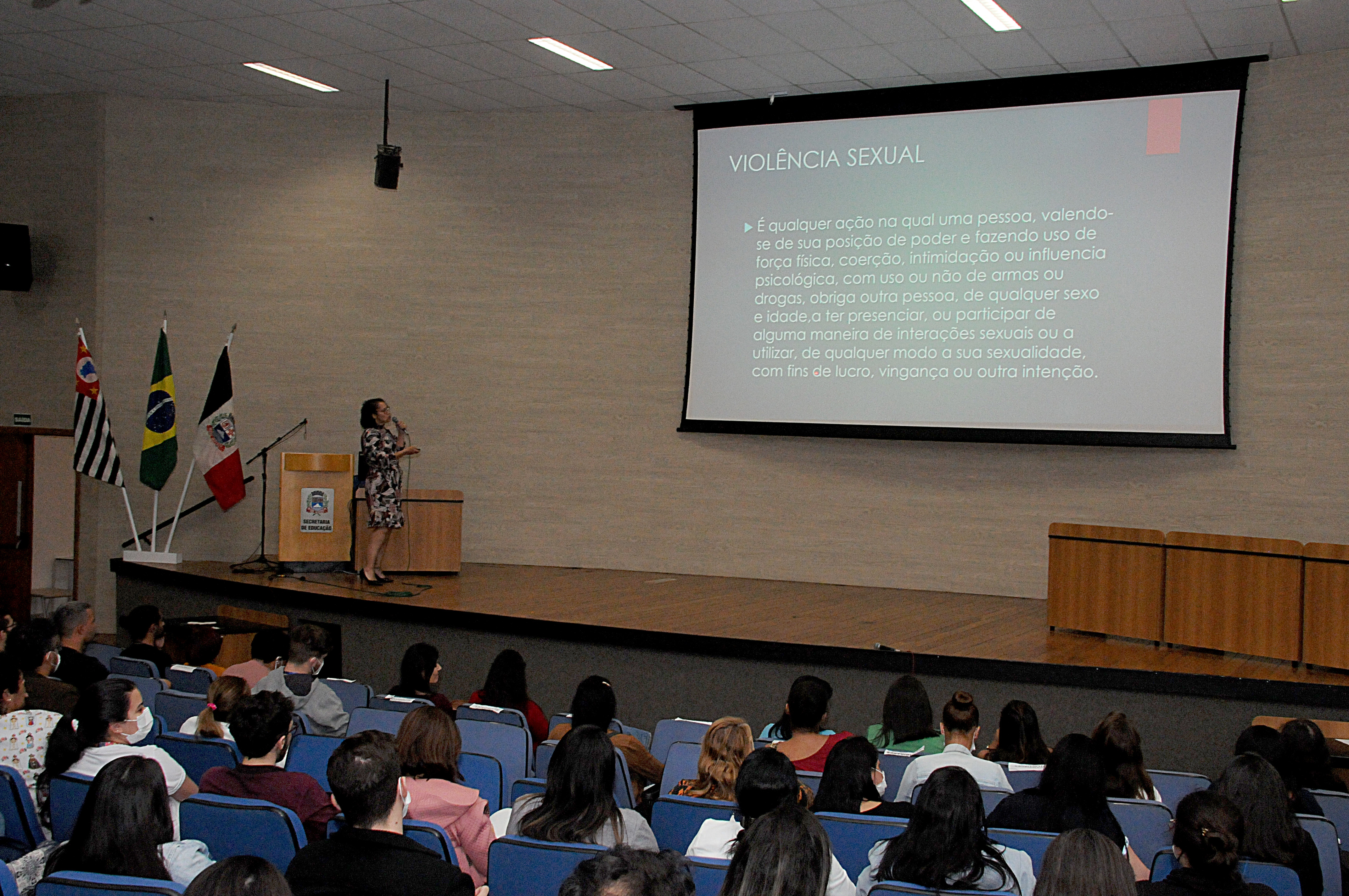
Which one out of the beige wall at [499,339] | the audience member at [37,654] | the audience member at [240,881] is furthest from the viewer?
the beige wall at [499,339]

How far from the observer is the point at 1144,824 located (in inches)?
136

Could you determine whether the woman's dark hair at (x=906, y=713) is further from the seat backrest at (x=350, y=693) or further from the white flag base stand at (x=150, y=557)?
the white flag base stand at (x=150, y=557)

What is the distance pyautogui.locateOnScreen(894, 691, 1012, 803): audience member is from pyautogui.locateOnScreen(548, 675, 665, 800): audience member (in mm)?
839

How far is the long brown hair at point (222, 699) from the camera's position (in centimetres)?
382

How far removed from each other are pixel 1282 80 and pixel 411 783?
25.0ft

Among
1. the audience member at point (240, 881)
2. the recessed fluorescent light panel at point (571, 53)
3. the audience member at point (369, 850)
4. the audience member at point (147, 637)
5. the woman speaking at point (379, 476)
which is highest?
the recessed fluorescent light panel at point (571, 53)

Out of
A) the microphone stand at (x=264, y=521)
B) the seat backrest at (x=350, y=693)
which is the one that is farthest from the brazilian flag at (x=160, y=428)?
the seat backrest at (x=350, y=693)

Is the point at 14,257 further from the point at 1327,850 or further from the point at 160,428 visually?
the point at 1327,850

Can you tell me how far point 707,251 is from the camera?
9555mm

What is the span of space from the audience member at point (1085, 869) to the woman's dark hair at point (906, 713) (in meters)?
2.26

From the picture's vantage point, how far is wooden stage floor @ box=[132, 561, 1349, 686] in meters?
6.27

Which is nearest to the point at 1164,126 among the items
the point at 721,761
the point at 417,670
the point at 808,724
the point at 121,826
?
the point at 808,724

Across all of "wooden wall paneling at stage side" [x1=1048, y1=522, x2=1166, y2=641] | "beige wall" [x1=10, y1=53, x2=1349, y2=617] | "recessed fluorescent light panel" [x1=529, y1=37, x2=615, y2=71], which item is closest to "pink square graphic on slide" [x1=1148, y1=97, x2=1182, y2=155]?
"beige wall" [x1=10, y1=53, x2=1349, y2=617]

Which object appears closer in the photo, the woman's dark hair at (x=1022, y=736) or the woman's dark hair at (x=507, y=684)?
the woman's dark hair at (x=1022, y=736)
